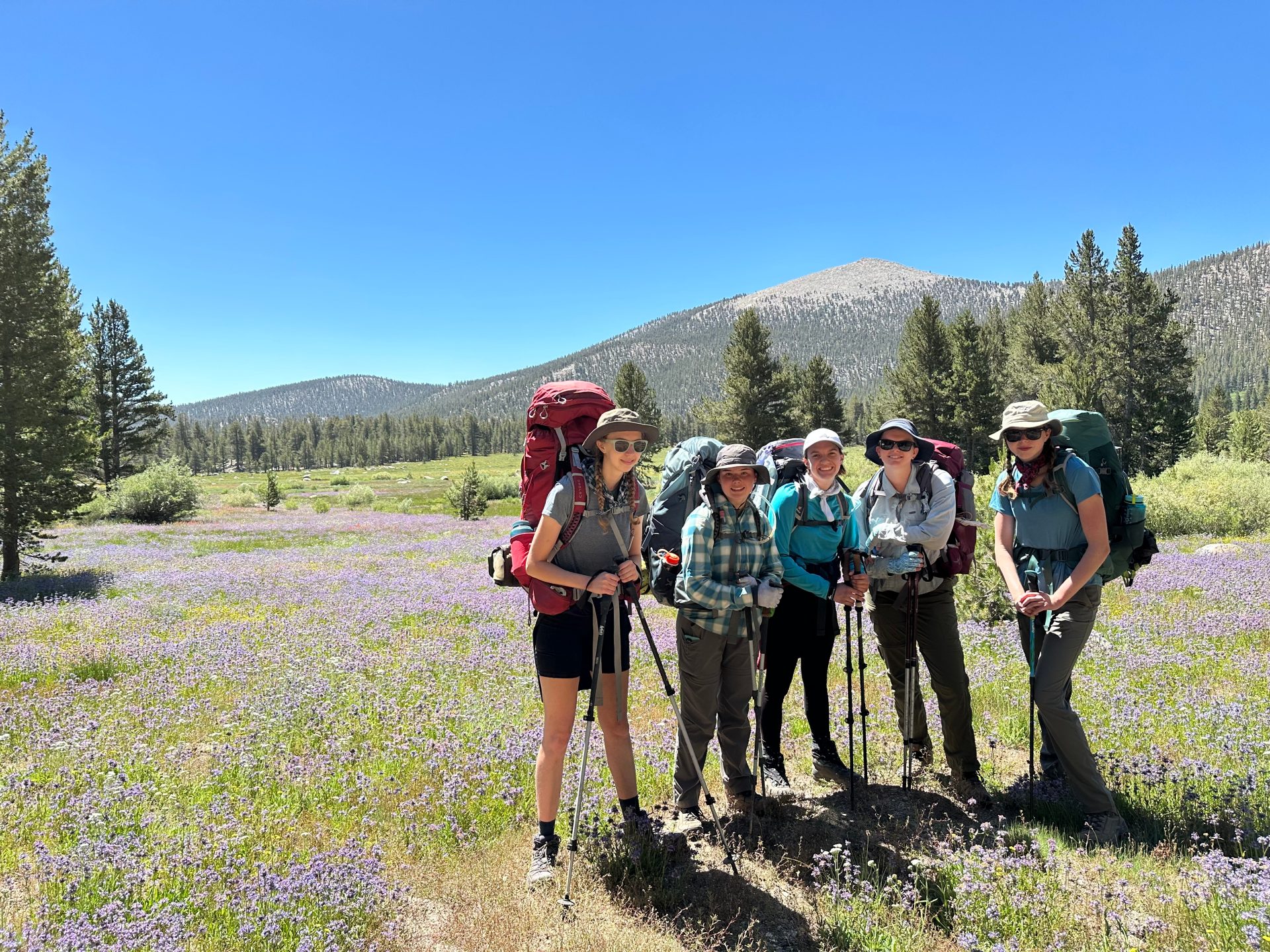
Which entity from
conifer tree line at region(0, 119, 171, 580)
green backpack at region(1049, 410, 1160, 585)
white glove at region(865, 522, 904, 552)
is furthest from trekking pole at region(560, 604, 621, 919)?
conifer tree line at region(0, 119, 171, 580)

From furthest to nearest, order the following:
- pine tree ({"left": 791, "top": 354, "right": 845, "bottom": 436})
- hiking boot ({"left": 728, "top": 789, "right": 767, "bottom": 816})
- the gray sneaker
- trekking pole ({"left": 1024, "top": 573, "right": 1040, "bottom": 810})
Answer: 1. pine tree ({"left": 791, "top": 354, "right": 845, "bottom": 436})
2. the gray sneaker
3. hiking boot ({"left": 728, "top": 789, "right": 767, "bottom": 816})
4. trekking pole ({"left": 1024, "top": 573, "right": 1040, "bottom": 810})

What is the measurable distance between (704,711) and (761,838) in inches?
34.5

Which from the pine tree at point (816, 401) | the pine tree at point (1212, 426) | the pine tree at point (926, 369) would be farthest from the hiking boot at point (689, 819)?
the pine tree at point (816, 401)

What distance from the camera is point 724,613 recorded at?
13.5 feet

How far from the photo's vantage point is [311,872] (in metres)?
3.39

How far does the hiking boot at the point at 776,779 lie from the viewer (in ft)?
15.4

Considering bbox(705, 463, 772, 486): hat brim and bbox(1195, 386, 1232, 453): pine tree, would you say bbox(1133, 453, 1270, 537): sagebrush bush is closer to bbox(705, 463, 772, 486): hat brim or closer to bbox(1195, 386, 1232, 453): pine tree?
bbox(705, 463, 772, 486): hat brim

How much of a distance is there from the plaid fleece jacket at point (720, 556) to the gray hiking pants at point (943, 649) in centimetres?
120

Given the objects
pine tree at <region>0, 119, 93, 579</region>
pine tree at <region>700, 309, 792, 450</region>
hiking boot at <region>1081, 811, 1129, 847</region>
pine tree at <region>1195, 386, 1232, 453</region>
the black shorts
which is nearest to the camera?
the black shorts

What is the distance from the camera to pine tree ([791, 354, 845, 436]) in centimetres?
5431

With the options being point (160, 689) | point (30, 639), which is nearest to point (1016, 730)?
point (160, 689)

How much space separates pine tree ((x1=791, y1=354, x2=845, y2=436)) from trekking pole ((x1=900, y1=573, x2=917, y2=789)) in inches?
2010

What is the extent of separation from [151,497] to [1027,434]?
39477 mm

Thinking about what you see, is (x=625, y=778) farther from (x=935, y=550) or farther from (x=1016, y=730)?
(x=1016, y=730)
